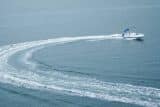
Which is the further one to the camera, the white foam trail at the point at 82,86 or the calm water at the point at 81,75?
the calm water at the point at 81,75

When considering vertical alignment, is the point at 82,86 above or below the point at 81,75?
below

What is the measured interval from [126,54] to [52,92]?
21644 mm

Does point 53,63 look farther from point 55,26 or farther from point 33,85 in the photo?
point 55,26

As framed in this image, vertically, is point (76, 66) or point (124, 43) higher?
point (124, 43)

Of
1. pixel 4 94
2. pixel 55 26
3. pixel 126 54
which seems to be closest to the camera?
pixel 4 94

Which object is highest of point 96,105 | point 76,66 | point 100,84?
point 76,66

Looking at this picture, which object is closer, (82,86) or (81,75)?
(82,86)

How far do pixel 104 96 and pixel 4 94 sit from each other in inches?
470

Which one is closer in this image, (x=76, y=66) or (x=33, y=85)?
(x=33, y=85)

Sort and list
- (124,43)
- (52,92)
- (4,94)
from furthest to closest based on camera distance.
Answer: (124,43)
(4,94)
(52,92)

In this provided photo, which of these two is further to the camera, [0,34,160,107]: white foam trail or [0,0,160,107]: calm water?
[0,0,160,107]: calm water

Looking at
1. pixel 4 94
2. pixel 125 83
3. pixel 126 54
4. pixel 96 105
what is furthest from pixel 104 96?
pixel 126 54

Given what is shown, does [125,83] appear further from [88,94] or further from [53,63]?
[53,63]

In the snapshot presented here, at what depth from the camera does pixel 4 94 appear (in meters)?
37.0
